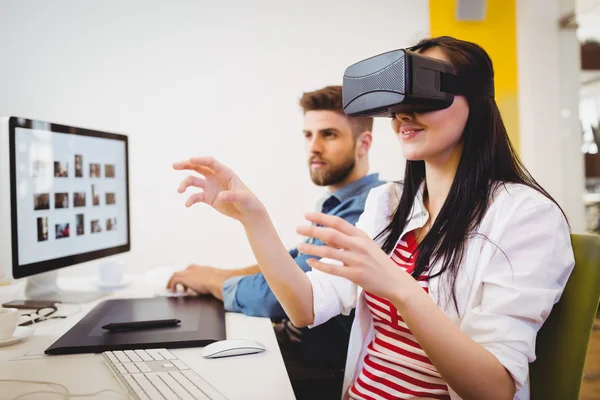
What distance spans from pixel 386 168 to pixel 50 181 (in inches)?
82.9

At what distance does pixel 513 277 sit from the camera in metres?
0.86

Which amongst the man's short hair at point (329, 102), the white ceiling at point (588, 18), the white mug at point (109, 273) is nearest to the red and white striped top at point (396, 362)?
the man's short hair at point (329, 102)

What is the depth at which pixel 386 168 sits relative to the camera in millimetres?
3164

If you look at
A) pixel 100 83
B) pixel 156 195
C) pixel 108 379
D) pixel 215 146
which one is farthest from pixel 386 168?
pixel 108 379

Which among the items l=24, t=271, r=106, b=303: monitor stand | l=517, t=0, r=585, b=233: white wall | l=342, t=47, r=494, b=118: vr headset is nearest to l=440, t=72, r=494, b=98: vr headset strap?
l=342, t=47, r=494, b=118: vr headset

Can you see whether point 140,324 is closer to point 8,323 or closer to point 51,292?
point 8,323

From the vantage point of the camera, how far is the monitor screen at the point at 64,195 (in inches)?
53.7

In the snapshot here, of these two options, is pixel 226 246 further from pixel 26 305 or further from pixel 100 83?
pixel 26 305

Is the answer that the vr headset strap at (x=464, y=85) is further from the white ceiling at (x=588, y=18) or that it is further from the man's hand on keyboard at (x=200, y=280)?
the white ceiling at (x=588, y=18)

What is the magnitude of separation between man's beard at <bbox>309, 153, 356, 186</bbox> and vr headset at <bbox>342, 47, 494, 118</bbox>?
84cm

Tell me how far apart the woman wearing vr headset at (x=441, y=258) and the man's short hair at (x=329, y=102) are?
27.8 inches

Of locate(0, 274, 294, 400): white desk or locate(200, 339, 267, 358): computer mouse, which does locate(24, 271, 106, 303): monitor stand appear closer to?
locate(0, 274, 294, 400): white desk

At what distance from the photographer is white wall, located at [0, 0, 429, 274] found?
9.67 ft

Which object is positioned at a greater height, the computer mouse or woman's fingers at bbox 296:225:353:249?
woman's fingers at bbox 296:225:353:249
